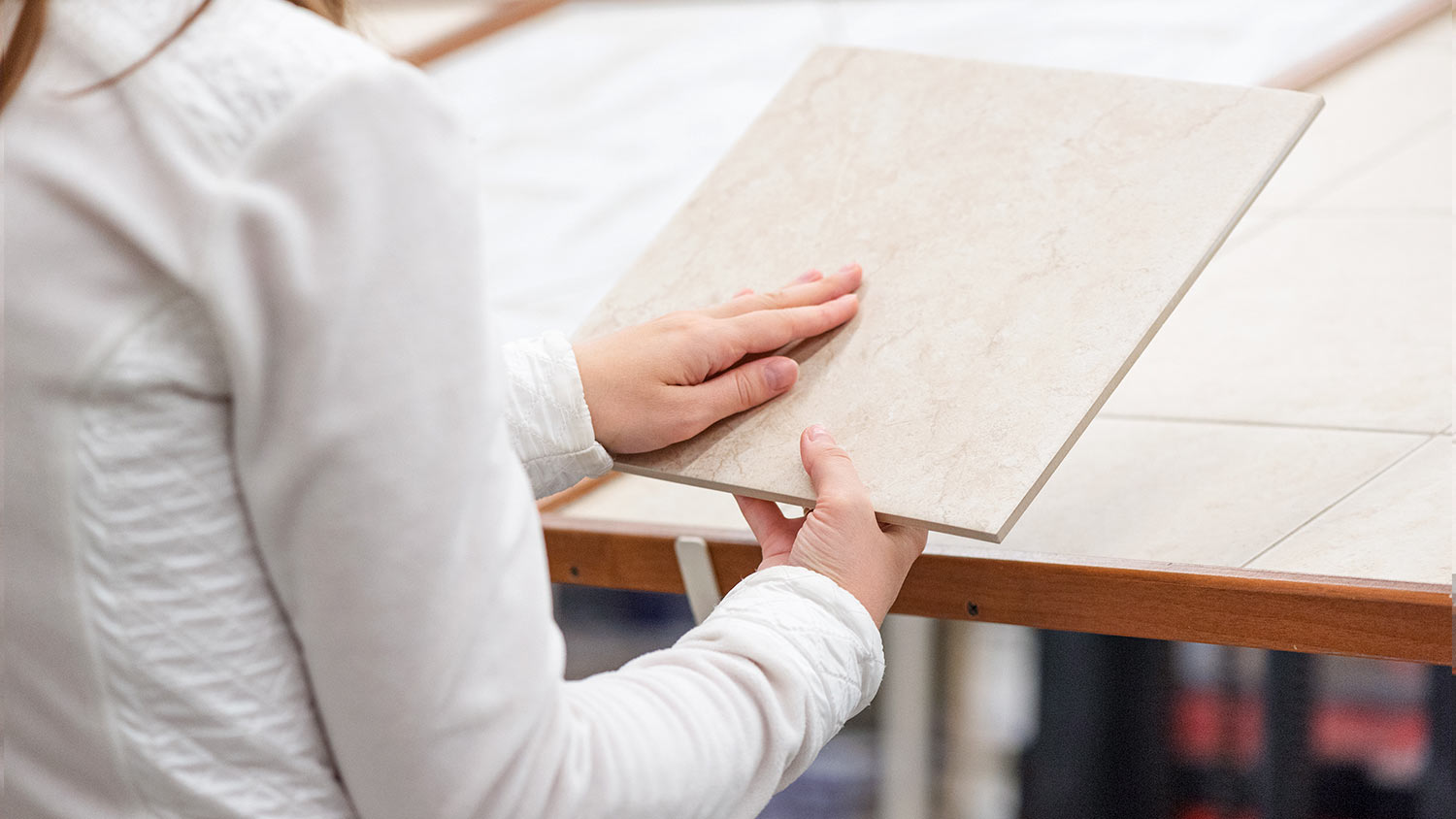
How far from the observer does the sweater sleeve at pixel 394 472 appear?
15.5 inches

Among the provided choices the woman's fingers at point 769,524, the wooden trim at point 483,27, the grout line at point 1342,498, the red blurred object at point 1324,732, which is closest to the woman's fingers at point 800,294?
the woman's fingers at point 769,524

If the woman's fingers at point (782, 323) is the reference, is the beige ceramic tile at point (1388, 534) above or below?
below

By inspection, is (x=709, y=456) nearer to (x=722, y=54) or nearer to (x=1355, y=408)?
(x=1355, y=408)

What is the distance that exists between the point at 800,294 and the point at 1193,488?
0.92ft

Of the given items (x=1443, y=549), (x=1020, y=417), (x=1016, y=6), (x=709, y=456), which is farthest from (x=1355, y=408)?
(x=1016, y=6)

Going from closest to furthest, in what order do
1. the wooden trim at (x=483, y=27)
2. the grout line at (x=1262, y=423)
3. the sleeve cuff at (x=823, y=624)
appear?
the sleeve cuff at (x=823, y=624) < the grout line at (x=1262, y=423) < the wooden trim at (x=483, y=27)

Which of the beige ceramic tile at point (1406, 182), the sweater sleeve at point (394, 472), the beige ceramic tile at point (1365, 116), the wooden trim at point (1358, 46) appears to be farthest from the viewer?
the wooden trim at point (1358, 46)

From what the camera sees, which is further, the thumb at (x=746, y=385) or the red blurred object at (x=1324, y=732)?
the red blurred object at (x=1324, y=732)

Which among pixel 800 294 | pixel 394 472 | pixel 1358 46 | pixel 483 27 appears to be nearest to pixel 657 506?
pixel 800 294

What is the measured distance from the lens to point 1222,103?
833 millimetres

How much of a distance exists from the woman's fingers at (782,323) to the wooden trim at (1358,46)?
1000 mm

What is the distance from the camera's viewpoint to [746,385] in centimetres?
74

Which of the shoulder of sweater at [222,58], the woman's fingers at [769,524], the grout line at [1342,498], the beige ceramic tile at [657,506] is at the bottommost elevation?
the beige ceramic tile at [657,506]

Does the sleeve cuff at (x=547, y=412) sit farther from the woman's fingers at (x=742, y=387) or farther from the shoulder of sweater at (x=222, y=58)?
the shoulder of sweater at (x=222, y=58)
